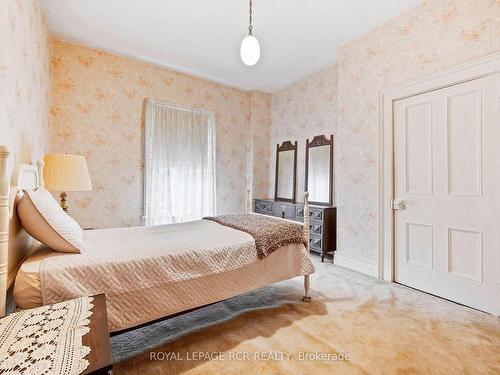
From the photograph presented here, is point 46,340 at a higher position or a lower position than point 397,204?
lower

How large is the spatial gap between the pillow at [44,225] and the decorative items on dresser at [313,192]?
114 inches

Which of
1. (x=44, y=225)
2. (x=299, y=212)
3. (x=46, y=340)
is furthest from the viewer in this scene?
(x=299, y=212)

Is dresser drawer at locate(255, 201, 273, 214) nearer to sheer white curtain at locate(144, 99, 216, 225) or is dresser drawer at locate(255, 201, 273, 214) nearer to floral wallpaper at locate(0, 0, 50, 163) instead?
sheer white curtain at locate(144, 99, 216, 225)

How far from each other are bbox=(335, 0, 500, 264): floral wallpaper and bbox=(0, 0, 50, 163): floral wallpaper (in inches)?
128

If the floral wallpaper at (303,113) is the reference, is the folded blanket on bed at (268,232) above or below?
below

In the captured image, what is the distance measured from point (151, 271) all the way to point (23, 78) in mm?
1793

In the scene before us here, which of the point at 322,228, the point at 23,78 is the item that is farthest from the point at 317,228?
the point at 23,78

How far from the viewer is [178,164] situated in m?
4.08

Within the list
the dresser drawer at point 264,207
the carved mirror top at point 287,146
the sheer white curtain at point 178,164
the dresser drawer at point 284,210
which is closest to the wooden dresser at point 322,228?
the dresser drawer at point 284,210

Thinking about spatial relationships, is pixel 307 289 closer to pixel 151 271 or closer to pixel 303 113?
pixel 151 271

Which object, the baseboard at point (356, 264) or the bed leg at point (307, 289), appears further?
the baseboard at point (356, 264)

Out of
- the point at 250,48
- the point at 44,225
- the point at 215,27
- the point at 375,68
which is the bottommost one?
the point at 44,225

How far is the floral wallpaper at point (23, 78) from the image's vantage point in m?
1.55

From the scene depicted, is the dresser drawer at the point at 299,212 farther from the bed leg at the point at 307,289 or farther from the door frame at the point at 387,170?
the bed leg at the point at 307,289
